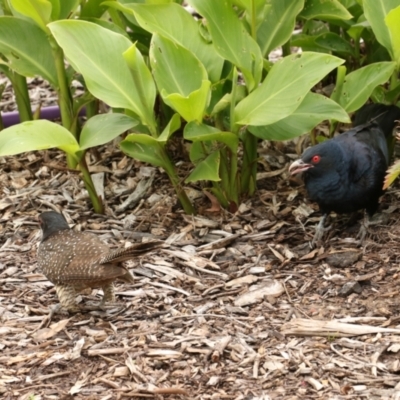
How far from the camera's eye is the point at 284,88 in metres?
4.69

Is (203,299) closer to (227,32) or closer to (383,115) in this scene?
(227,32)

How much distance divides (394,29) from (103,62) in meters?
1.76

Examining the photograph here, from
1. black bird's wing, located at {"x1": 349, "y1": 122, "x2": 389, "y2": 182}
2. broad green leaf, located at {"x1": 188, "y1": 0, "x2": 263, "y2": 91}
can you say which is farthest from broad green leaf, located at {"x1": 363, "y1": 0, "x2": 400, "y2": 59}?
broad green leaf, located at {"x1": 188, "y1": 0, "x2": 263, "y2": 91}

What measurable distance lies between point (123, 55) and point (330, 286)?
1780mm

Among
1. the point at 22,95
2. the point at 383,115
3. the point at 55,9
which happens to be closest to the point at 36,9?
the point at 55,9

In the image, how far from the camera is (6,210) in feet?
18.7

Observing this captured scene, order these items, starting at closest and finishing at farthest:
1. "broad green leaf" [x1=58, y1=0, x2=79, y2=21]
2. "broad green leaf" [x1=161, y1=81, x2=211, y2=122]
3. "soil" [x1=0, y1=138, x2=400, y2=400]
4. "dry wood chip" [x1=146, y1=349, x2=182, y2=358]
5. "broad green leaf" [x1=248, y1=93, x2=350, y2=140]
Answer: "soil" [x1=0, y1=138, x2=400, y2=400], "dry wood chip" [x1=146, y1=349, x2=182, y2=358], "broad green leaf" [x1=161, y1=81, x2=211, y2=122], "broad green leaf" [x1=248, y1=93, x2=350, y2=140], "broad green leaf" [x1=58, y1=0, x2=79, y2=21]

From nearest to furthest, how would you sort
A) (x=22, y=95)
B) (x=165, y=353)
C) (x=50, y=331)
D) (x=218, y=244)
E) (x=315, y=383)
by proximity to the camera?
(x=315, y=383) < (x=165, y=353) < (x=50, y=331) < (x=218, y=244) < (x=22, y=95)

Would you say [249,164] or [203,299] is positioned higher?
[249,164]

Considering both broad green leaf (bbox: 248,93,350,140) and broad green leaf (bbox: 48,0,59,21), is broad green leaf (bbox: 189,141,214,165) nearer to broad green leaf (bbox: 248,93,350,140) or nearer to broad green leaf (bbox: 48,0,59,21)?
broad green leaf (bbox: 248,93,350,140)

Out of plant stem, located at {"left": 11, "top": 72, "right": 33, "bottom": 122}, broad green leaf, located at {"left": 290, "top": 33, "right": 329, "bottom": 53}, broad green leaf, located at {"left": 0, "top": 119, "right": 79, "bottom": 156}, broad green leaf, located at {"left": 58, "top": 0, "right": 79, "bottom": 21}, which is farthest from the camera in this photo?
plant stem, located at {"left": 11, "top": 72, "right": 33, "bottom": 122}

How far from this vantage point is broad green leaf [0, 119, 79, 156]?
4.66m

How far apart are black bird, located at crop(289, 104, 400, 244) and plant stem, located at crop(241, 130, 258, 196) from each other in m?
0.36

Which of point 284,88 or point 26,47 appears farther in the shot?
point 26,47
